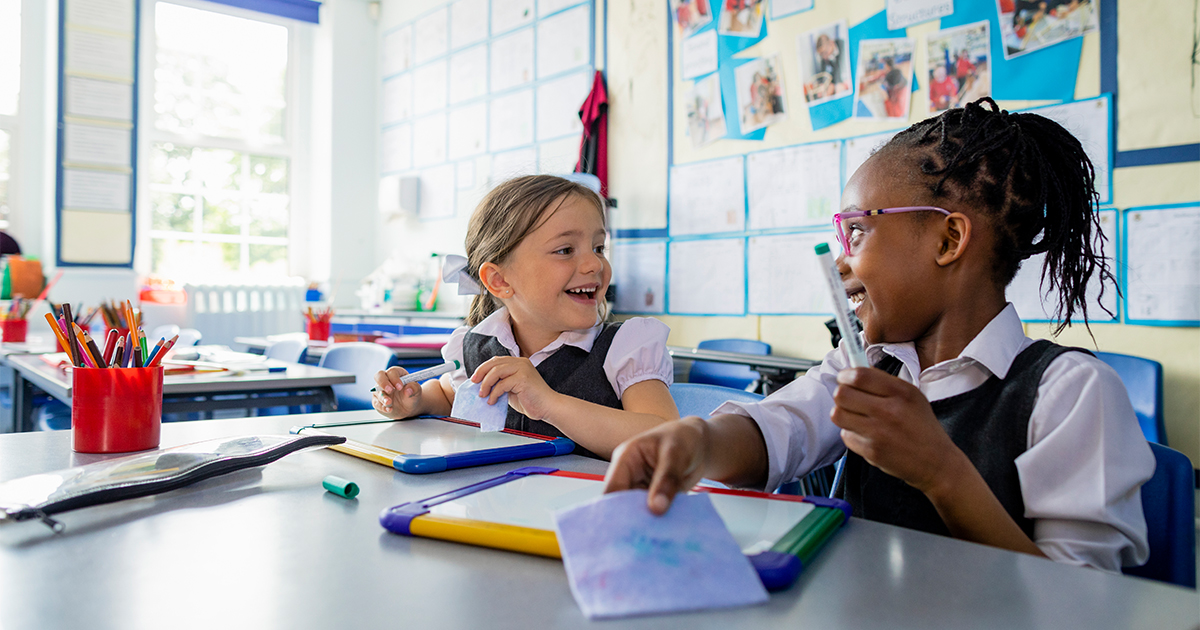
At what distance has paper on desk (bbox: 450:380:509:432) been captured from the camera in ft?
3.08

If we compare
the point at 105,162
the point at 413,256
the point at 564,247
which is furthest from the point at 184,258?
the point at 564,247

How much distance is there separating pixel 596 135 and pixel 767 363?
1973 millimetres

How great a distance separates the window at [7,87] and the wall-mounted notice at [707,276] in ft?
14.1

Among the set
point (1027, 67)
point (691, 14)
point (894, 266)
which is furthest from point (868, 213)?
point (691, 14)

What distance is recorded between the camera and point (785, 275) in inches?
130

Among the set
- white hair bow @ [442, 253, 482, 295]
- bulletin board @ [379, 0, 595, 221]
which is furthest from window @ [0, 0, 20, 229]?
white hair bow @ [442, 253, 482, 295]

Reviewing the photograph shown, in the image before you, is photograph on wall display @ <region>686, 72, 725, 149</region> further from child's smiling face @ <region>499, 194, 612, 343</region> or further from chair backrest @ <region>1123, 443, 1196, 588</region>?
chair backrest @ <region>1123, 443, 1196, 588</region>

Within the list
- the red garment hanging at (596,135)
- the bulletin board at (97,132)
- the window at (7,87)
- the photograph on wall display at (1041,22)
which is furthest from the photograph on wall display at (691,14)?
the window at (7,87)

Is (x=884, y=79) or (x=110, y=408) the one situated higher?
(x=884, y=79)

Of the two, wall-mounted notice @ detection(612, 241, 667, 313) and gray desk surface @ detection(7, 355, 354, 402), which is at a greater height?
wall-mounted notice @ detection(612, 241, 667, 313)

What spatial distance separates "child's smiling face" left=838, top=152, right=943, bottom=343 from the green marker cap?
0.58 metres

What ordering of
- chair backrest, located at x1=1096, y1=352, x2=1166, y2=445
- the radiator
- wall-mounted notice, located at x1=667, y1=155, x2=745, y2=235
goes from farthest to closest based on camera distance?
the radiator < wall-mounted notice, located at x1=667, y1=155, x2=745, y2=235 < chair backrest, located at x1=1096, y1=352, x2=1166, y2=445

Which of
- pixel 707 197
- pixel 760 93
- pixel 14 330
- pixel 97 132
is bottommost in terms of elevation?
pixel 14 330

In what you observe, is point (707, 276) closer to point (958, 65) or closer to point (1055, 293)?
point (958, 65)
